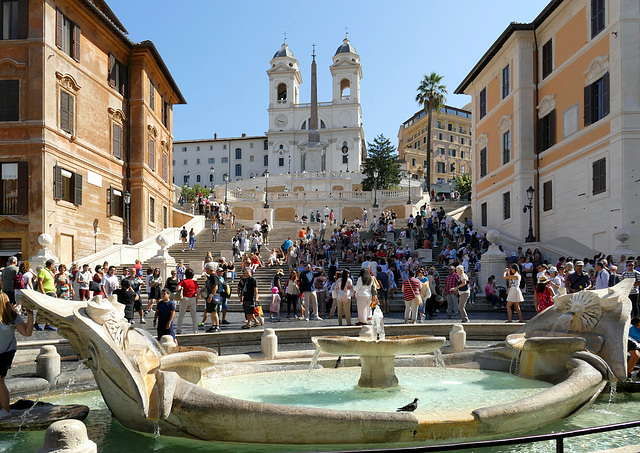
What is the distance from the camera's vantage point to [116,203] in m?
29.7

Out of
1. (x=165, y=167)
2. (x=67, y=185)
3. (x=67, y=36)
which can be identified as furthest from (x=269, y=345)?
(x=165, y=167)

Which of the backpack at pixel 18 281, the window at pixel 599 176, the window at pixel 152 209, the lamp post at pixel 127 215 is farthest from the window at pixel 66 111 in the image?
the window at pixel 599 176

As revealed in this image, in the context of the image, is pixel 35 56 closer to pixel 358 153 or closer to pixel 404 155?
pixel 358 153

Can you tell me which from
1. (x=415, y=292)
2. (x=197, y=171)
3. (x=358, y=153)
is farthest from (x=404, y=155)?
(x=415, y=292)

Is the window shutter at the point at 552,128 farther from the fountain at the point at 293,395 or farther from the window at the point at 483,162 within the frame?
the fountain at the point at 293,395

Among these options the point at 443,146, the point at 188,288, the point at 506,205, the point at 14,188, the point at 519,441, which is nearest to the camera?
the point at 519,441

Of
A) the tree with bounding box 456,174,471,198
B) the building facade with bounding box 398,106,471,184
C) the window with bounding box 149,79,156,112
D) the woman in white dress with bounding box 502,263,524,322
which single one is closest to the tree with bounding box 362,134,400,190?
the tree with bounding box 456,174,471,198

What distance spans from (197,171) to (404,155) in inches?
1431

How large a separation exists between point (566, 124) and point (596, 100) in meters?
2.38

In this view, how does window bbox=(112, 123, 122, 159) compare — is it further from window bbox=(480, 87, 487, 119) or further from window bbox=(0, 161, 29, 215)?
window bbox=(480, 87, 487, 119)

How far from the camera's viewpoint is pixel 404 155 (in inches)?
3875

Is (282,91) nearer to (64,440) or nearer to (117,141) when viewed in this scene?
(117,141)

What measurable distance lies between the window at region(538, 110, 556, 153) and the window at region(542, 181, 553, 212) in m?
1.82

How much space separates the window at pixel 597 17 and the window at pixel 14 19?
23.2m
